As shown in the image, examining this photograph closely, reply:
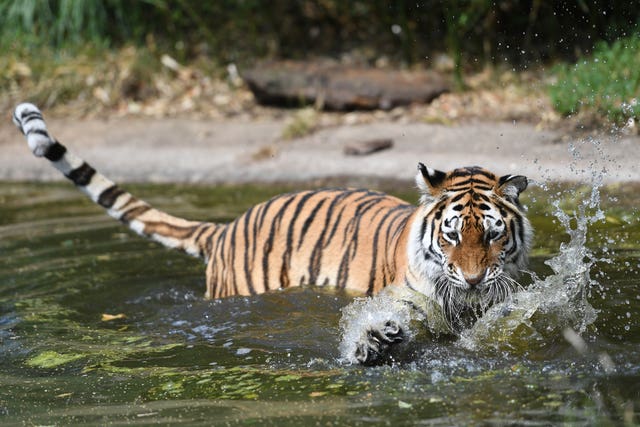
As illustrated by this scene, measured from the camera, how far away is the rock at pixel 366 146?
7877mm

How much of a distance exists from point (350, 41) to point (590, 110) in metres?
4.01

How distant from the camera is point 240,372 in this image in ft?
12.0

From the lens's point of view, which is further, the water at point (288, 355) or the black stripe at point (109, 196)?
the black stripe at point (109, 196)

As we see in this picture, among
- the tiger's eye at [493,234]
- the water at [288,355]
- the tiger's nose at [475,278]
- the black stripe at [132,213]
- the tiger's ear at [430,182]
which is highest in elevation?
the tiger's ear at [430,182]

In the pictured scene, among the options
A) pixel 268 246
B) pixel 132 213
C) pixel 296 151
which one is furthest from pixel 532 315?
pixel 296 151

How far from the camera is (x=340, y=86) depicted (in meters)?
9.30

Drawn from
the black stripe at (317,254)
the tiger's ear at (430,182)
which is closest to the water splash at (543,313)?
the tiger's ear at (430,182)

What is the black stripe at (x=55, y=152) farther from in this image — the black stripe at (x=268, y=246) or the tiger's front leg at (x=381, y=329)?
the tiger's front leg at (x=381, y=329)

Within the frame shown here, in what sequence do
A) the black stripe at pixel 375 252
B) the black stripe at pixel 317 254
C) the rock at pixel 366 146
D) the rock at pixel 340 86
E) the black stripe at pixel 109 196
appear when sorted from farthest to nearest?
1. the rock at pixel 340 86
2. the rock at pixel 366 146
3. the black stripe at pixel 109 196
4. the black stripe at pixel 317 254
5. the black stripe at pixel 375 252

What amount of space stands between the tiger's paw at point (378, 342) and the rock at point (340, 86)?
581cm

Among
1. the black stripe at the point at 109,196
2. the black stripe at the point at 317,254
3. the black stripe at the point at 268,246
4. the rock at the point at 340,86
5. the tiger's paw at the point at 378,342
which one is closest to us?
the tiger's paw at the point at 378,342

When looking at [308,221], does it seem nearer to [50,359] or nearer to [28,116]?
[50,359]

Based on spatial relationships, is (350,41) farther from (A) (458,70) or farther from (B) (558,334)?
(B) (558,334)

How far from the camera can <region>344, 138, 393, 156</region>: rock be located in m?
7.88
